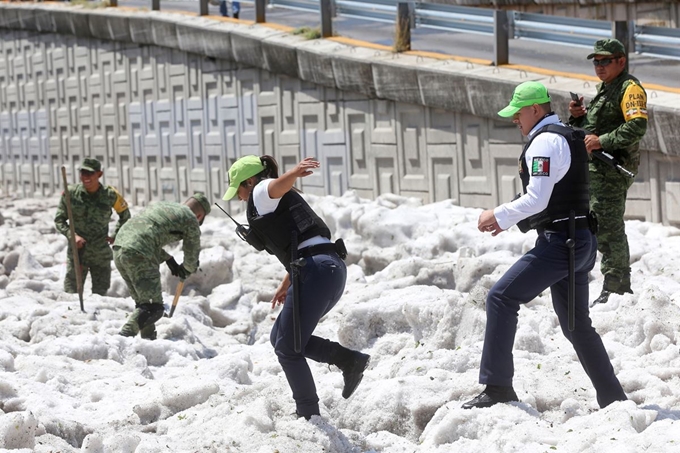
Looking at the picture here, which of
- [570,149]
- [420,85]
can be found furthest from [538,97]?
[420,85]

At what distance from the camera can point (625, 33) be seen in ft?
33.6

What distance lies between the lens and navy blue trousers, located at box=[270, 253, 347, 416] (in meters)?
5.57

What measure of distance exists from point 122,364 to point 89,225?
2.86 m

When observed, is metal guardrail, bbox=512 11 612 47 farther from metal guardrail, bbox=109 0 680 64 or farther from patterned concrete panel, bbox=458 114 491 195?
patterned concrete panel, bbox=458 114 491 195

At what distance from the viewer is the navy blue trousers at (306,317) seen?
18.3 ft

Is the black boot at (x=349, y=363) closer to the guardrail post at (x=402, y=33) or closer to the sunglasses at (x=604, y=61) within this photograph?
the sunglasses at (x=604, y=61)

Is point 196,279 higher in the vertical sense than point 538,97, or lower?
lower

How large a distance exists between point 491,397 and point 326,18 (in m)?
8.77

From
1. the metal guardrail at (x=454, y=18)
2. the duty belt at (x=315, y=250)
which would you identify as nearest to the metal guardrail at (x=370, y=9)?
the metal guardrail at (x=454, y=18)

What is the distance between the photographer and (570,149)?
5.34 metres

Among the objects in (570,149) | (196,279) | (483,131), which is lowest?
(196,279)

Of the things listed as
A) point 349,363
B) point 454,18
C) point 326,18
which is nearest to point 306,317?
point 349,363

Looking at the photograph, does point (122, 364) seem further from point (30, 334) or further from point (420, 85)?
point (420, 85)

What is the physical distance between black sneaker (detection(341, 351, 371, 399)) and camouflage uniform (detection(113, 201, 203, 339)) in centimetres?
289
